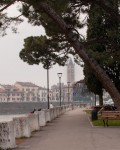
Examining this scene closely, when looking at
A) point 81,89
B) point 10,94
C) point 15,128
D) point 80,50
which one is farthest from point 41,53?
point 10,94

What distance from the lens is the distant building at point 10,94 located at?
541 ft

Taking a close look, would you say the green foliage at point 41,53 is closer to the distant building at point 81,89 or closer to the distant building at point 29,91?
the distant building at point 81,89

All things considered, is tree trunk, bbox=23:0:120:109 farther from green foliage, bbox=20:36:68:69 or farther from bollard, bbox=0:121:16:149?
bollard, bbox=0:121:16:149

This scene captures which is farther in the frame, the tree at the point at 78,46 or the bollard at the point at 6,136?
the tree at the point at 78,46

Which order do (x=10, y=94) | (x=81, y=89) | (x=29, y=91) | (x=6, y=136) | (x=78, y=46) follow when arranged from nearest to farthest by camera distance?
(x=6, y=136), (x=78, y=46), (x=81, y=89), (x=10, y=94), (x=29, y=91)

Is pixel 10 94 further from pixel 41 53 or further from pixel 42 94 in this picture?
pixel 41 53

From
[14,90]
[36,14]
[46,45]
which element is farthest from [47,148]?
[14,90]

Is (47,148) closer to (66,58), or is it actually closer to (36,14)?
(36,14)

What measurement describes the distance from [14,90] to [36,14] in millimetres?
143216

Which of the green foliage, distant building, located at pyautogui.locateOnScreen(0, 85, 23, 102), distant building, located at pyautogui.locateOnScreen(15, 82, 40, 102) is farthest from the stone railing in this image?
distant building, located at pyautogui.locateOnScreen(15, 82, 40, 102)

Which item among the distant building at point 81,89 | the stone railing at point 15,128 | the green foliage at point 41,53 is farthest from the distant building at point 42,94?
the stone railing at point 15,128

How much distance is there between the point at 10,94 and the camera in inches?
6703

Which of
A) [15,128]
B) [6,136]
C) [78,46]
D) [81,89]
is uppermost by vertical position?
[81,89]

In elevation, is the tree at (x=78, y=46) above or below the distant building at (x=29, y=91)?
below
